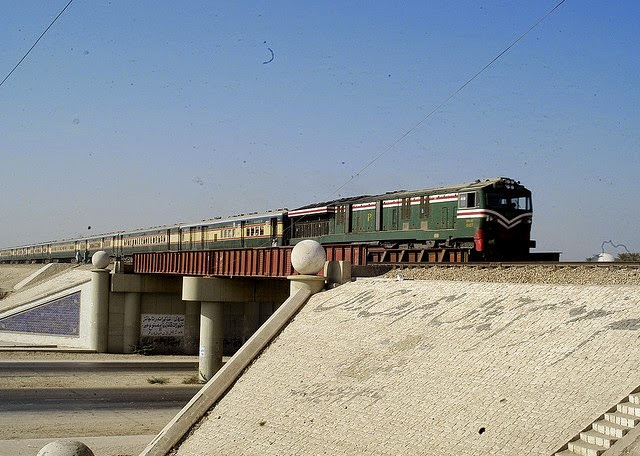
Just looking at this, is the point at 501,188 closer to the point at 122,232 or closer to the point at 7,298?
the point at 122,232

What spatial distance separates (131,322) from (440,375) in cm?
3629

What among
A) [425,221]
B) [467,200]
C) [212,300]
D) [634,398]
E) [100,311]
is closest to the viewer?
[634,398]

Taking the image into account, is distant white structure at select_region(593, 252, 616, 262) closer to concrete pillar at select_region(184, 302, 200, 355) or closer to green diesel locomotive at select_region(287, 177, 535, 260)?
green diesel locomotive at select_region(287, 177, 535, 260)

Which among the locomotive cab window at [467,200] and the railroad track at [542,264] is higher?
the locomotive cab window at [467,200]

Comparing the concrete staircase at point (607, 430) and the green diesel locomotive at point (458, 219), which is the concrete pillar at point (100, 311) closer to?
the green diesel locomotive at point (458, 219)

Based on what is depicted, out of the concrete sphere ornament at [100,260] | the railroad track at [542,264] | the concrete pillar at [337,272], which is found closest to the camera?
the railroad track at [542,264]

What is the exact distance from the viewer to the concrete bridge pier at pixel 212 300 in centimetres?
3719

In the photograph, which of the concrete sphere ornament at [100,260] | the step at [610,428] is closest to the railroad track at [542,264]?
the step at [610,428]

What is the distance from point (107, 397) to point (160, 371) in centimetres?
931

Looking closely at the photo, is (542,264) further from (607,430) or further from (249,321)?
(249,321)

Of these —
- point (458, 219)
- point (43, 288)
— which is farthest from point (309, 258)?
point (43, 288)

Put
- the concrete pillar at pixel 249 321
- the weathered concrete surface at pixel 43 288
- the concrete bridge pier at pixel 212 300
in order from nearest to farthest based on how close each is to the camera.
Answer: the concrete bridge pier at pixel 212 300
the concrete pillar at pixel 249 321
the weathered concrete surface at pixel 43 288

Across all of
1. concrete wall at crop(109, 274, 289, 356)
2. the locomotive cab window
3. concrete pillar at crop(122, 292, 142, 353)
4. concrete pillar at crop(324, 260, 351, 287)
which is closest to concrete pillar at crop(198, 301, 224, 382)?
concrete wall at crop(109, 274, 289, 356)

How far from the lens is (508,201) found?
3058cm
